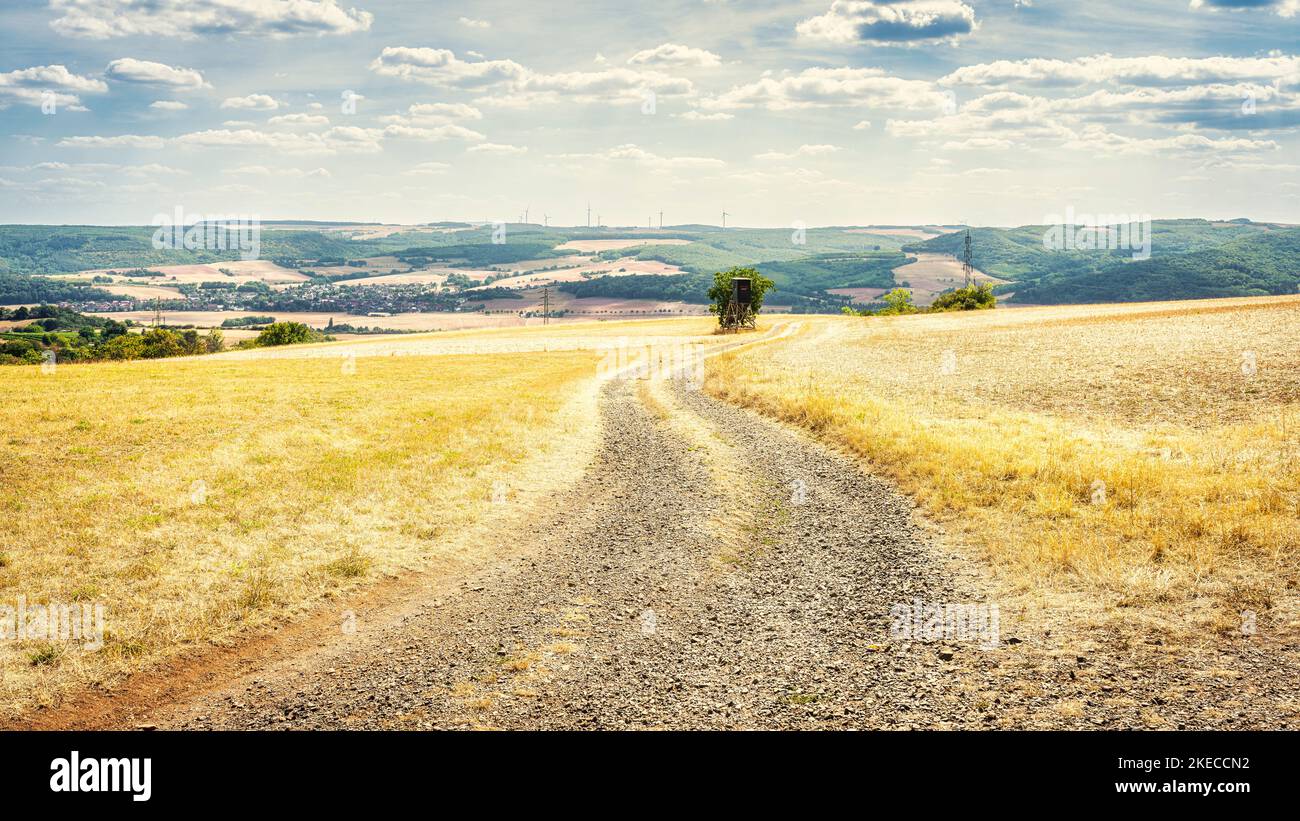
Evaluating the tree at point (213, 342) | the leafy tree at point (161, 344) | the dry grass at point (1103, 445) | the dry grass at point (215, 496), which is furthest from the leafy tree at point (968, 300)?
the tree at point (213, 342)

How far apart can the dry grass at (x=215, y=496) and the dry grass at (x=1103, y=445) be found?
43.6 feet

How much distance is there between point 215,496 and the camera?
21.5 m

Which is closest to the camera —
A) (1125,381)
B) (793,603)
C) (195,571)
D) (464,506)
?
(793,603)

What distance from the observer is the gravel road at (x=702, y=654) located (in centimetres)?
1016

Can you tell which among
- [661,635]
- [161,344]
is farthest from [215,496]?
[161,344]

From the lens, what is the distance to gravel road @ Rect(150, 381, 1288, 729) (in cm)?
1016

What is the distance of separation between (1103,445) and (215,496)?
27916 millimetres

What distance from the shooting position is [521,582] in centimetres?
1614

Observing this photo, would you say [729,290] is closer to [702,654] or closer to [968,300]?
[968,300]

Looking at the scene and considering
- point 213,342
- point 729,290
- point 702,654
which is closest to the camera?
point 702,654

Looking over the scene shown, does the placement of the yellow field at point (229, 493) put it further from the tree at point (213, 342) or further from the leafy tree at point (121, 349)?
the tree at point (213, 342)
